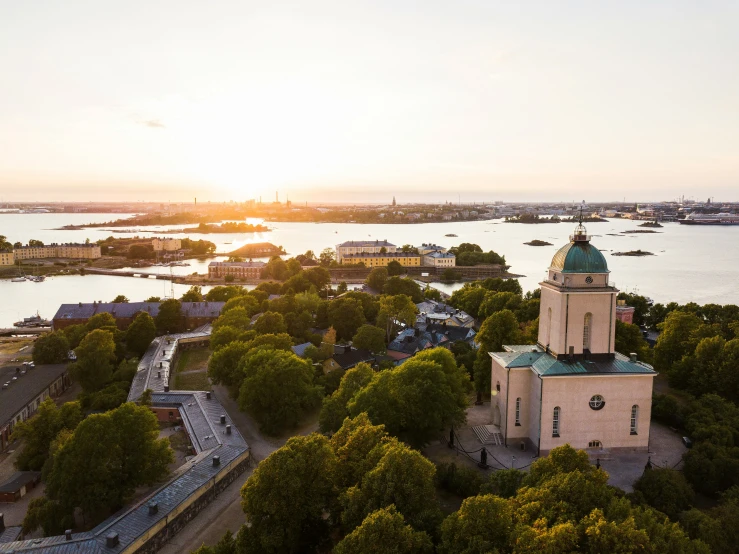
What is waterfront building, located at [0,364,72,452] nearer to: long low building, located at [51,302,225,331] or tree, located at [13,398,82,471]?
tree, located at [13,398,82,471]

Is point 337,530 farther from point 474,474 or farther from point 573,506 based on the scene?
point 573,506

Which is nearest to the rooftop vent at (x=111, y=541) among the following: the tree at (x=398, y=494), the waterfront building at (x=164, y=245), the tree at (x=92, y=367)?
the tree at (x=398, y=494)

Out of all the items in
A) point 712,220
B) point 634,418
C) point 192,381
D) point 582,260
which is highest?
point 582,260

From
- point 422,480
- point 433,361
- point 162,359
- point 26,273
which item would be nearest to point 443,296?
point 162,359

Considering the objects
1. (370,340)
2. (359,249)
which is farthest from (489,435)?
(359,249)

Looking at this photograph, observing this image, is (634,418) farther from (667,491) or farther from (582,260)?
(582,260)

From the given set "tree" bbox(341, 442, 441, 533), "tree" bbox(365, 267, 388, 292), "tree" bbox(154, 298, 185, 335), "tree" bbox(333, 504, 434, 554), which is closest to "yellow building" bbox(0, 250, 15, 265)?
"tree" bbox(154, 298, 185, 335)
